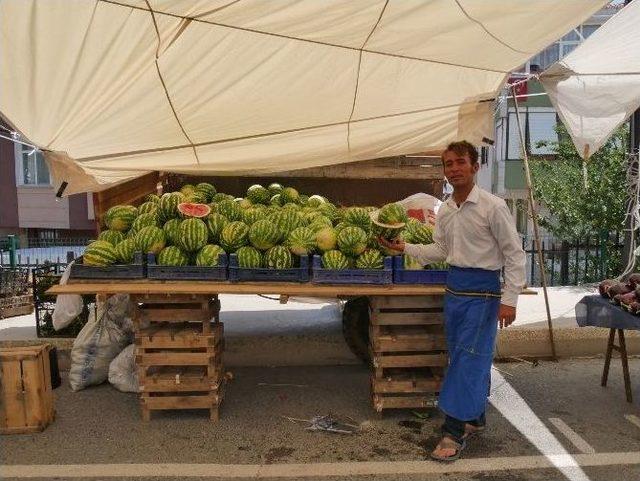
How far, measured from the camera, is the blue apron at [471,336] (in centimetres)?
355

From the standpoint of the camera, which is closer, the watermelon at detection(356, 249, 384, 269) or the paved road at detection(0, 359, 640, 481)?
the paved road at detection(0, 359, 640, 481)

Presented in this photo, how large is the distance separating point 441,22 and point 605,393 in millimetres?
3718

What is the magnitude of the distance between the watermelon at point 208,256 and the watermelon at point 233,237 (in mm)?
85

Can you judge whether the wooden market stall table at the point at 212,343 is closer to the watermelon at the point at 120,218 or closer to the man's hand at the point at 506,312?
the man's hand at the point at 506,312

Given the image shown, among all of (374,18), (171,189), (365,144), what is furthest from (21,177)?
(374,18)

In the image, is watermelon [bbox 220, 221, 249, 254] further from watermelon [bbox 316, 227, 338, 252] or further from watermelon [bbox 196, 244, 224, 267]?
watermelon [bbox 316, 227, 338, 252]

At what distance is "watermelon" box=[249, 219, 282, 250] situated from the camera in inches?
164

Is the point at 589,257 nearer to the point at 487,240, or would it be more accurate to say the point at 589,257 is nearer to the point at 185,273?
the point at 487,240

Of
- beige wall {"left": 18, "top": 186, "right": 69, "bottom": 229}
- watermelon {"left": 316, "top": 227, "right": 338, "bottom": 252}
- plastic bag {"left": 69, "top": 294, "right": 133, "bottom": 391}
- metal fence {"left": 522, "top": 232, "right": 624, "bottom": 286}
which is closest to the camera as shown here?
watermelon {"left": 316, "top": 227, "right": 338, "bottom": 252}

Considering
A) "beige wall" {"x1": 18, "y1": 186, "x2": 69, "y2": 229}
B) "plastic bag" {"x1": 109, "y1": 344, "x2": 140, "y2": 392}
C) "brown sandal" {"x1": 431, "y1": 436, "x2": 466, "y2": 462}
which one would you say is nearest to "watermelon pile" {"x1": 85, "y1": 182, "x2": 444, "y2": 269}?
"plastic bag" {"x1": 109, "y1": 344, "x2": 140, "y2": 392}

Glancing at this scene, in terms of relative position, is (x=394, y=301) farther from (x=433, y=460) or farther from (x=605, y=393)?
(x=605, y=393)

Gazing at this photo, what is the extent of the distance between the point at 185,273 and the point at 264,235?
2.25ft

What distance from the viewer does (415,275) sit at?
13.5 ft

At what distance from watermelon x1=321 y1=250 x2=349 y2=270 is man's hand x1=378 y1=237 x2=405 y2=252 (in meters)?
0.32
